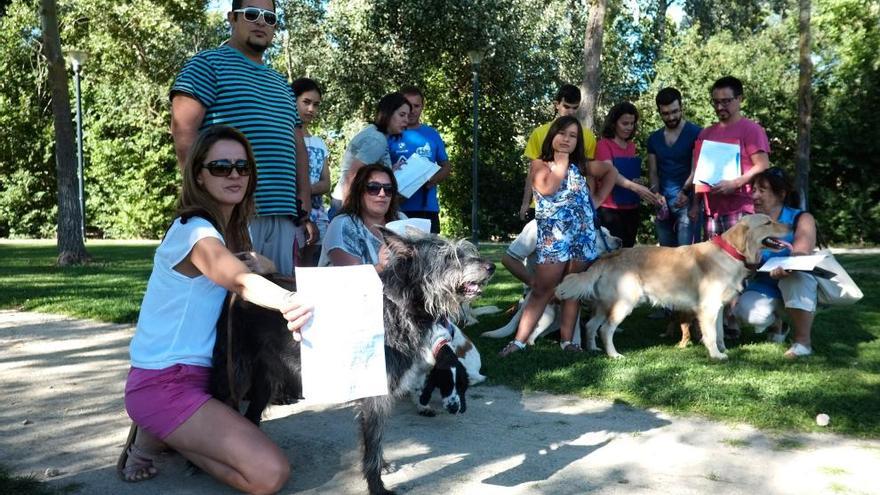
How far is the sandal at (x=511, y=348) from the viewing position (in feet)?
20.5

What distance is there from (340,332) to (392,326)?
1.70 ft

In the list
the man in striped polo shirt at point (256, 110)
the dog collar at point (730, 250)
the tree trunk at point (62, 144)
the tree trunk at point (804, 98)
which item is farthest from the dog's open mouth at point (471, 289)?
the tree trunk at point (804, 98)

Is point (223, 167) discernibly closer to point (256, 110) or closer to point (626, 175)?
point (256, 110)

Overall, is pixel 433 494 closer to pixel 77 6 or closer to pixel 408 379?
pixel 408 379

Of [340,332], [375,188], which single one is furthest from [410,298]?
[375,188]

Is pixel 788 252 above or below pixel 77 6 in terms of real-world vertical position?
below

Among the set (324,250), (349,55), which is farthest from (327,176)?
(349,55)

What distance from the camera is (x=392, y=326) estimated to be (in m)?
3.45

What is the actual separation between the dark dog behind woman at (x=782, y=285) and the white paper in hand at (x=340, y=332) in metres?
4.55

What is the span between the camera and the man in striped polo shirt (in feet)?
13.5

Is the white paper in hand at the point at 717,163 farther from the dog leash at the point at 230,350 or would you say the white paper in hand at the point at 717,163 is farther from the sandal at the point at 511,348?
the dog leash at the point at 230,350

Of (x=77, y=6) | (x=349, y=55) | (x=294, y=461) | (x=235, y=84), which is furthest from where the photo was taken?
(x=77, y=6)

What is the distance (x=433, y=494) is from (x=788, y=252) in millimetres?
4375

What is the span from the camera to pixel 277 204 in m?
4.44
